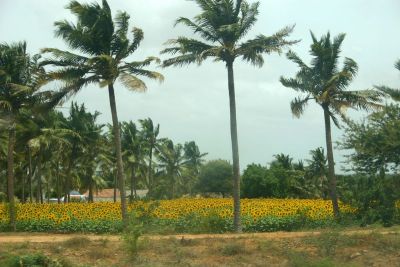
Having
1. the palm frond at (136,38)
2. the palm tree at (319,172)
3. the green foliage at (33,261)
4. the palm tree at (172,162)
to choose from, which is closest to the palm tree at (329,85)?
the palm frond at (136,38)

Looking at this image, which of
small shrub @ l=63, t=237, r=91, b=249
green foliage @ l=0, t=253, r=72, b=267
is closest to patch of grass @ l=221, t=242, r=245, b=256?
small shrub @ l=63, t=237, r=91, b=249

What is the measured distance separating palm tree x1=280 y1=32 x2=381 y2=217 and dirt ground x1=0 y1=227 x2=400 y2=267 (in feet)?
26.5

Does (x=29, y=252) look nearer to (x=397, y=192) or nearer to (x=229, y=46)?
(x=229, y=46)

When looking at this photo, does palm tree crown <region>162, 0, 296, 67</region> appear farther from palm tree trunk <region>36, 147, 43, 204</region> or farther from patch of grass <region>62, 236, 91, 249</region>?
palm tree trunk <region>36, 147, 43, 204</region>

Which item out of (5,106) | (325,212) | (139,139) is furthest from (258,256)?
(139,139)

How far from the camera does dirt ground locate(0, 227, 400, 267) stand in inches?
510

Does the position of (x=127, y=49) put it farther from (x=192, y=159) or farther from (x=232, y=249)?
(x=192, y=159)

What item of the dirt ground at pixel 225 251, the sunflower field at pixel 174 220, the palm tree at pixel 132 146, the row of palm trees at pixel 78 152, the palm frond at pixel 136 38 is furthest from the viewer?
the palm tree at pixel 132 146

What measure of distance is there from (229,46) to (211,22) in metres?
1.13

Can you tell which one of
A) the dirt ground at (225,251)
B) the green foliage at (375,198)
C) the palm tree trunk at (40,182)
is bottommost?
the dirt ground at (225,251)

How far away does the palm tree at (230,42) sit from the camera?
18.3 m

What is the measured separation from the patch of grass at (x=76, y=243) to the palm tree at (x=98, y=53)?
14.1 ft

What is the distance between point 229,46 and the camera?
18438 mm

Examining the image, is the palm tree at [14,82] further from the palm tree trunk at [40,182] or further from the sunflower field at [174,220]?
the palm tree trunk at [40,182]
